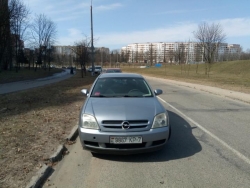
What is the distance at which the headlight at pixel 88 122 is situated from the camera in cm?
423

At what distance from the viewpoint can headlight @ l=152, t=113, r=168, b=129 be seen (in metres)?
4.29

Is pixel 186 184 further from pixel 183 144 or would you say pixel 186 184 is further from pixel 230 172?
pixel 183 144

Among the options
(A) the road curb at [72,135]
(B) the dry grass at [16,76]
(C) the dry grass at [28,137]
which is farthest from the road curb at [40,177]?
(B) the dry grass at [16,76]

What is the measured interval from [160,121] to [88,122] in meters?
1.31

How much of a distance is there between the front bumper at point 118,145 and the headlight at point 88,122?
75 millimetres

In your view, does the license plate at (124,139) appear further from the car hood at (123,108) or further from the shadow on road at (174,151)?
the shadow on road at (174,151)

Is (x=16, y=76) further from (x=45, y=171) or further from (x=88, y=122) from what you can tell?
(x=45, y=171)

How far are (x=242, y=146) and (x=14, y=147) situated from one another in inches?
187

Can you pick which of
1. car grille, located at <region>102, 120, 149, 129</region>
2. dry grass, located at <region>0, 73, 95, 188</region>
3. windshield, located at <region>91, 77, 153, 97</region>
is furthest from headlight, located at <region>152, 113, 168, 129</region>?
dry grass, located at <region>0, 73, 95, 188</region>

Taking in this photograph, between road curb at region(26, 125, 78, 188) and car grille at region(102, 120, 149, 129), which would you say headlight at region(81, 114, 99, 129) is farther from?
road curb at region(26, 125, 78, 188)

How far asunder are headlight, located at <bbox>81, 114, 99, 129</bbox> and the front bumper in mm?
75

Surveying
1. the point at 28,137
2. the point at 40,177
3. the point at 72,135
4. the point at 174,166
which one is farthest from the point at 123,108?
the point at 28,137

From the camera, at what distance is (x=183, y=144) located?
17.0 ft

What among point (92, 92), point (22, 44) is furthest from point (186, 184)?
point (22, 44)
